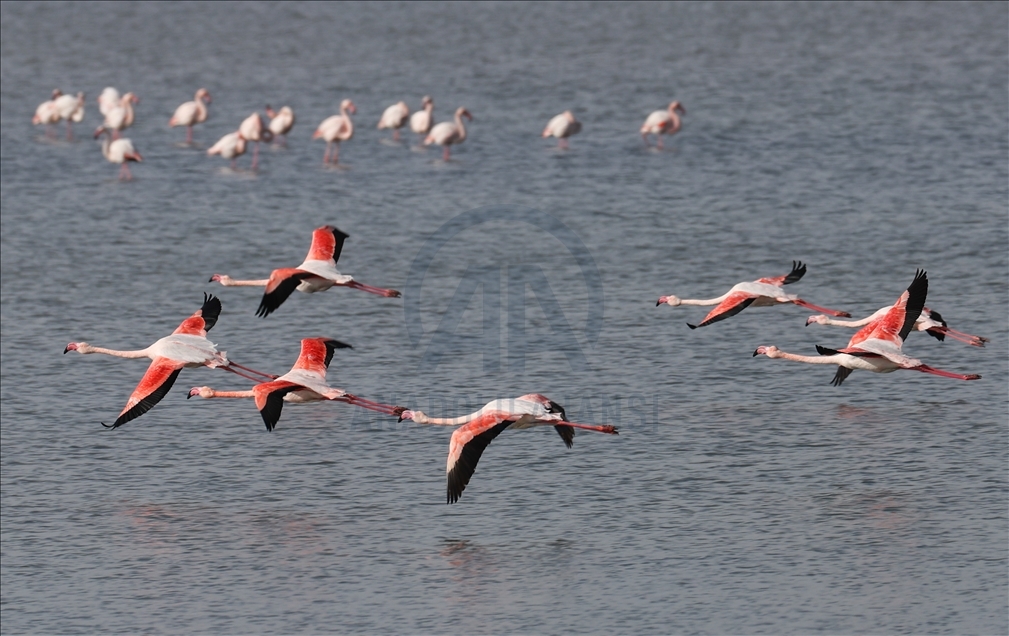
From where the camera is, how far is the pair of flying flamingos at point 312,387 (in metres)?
15.8

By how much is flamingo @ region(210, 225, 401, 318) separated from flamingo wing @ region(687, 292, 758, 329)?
3296 mm

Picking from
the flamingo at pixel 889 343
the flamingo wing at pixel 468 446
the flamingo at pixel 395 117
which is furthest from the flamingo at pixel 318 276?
the flamingo at pixel 395 117

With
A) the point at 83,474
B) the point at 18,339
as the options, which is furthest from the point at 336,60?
the point at 83,474

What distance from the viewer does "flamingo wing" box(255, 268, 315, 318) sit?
16.9 meters

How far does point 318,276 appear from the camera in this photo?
18531mm

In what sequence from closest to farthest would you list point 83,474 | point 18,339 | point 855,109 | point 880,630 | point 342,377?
1. point 880,630
2. point 83,474
3. point 342,377
4. point 18,339
5. point 855,109

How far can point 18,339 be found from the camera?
78.2 feet

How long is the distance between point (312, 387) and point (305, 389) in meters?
0.15

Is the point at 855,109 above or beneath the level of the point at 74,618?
above

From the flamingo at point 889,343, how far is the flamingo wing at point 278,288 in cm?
482

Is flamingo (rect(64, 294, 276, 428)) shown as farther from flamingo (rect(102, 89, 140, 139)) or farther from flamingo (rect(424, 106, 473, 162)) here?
flamingo (rect(102, 89, 140, 139))

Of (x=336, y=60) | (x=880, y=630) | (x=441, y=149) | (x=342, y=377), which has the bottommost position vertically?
(x=880, y=630)

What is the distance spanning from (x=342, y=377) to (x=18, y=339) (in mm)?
4933

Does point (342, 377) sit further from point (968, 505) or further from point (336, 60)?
point (336, 60)
